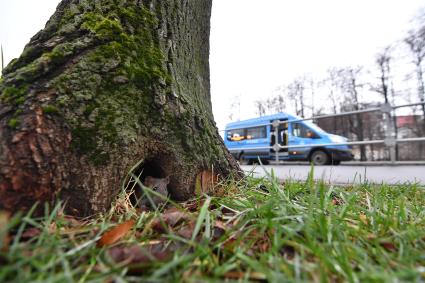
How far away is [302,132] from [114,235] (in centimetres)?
1083

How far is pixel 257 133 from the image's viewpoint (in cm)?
1277

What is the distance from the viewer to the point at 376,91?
17703mm

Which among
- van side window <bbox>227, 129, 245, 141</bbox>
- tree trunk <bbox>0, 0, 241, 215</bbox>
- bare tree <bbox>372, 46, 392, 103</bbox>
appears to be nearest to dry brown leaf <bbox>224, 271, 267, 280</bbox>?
tree trunk <bbox>0, 0, 241, 215</bbox>

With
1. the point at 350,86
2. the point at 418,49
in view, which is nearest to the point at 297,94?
the point at 350,86

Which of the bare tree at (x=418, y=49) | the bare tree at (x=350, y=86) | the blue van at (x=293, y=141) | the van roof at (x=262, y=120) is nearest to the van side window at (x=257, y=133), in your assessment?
the blue van at (x=293, y=141)

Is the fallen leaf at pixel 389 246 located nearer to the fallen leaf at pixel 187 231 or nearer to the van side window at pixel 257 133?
the fallen leaf at pixel 187 231

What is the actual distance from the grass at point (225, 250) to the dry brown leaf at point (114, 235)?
0.02 m

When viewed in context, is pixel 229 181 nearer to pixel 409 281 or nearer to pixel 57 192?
pixel 57 192

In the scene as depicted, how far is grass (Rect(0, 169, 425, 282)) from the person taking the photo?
575 mm

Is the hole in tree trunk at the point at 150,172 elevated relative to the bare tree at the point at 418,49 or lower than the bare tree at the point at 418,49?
lower

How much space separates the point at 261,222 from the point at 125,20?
3.74ft

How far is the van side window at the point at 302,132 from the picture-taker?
10.6 meters

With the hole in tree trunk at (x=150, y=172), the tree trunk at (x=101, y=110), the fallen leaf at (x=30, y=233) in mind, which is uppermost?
the tree trunk at (x=101, y=110)

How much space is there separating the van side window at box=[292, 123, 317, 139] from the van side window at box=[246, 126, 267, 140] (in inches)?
66.6
